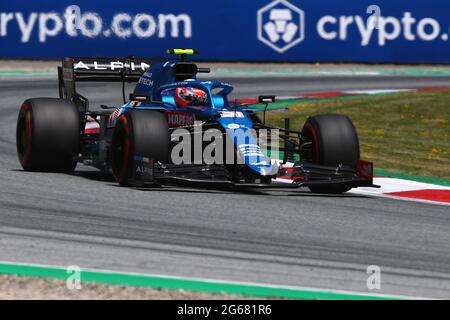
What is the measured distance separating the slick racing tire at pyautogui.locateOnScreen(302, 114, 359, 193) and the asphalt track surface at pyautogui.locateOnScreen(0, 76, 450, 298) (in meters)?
0.37

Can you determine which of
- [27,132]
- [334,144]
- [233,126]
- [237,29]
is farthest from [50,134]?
[237,29]

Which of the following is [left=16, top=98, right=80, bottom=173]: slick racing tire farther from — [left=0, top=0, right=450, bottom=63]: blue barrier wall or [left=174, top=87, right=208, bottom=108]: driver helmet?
[left=0, top=0, right=450, bottom=63]: blue barrier wall

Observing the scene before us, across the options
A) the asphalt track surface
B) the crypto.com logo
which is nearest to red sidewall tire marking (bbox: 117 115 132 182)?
the asphalt track surface

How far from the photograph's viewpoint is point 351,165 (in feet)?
37.3

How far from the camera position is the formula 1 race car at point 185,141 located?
35.6 ft

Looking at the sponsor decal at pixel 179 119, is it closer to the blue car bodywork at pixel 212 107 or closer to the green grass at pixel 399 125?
the blue car bodywork at pixel 212 107

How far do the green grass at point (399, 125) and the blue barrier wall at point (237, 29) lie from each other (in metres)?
4.90

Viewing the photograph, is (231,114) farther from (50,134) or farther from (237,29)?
(237,29)

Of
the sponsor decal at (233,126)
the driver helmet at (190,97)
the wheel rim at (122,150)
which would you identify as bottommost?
the wheel rim at (122,150)

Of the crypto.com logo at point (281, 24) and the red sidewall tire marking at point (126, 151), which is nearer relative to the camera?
the red sidewall tire marking at point (126, 151)

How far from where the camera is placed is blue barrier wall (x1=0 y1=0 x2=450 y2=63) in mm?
26516

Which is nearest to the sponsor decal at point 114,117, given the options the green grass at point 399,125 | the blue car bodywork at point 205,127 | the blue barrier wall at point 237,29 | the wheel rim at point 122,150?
the blue car bodywork at point 205,127

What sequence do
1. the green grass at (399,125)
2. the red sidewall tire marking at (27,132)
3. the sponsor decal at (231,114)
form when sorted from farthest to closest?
1. the green grass at (399,125)
2. the red sidewall tire marking at (27,132)
3. the sponsor decal at (231,114)
